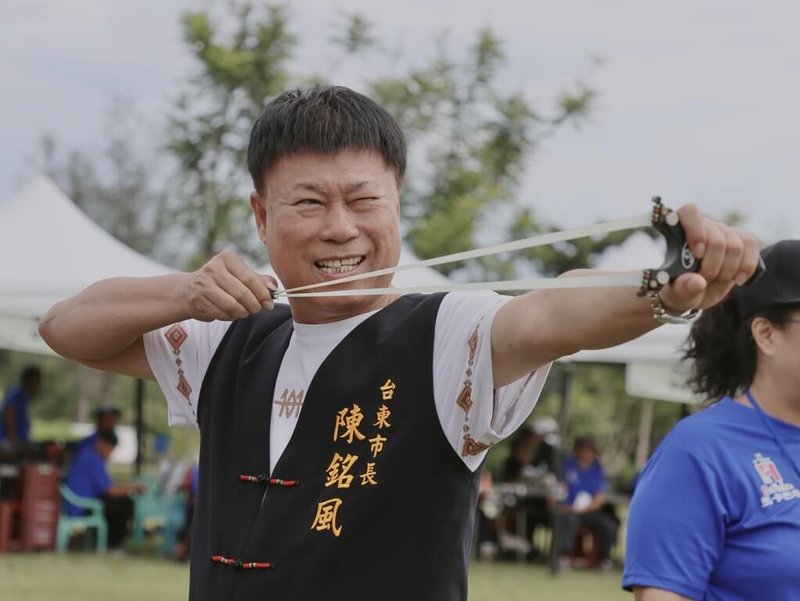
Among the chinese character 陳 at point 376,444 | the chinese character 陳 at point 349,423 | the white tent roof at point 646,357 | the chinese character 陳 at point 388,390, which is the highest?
the white tent roof at point 646,357

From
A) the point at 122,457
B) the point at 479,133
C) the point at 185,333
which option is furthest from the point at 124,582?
the point at 122,457

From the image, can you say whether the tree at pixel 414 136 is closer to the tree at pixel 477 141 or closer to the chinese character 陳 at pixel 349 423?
the tree at pixel 477 141

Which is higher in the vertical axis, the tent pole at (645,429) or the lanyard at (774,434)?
the tent pole at (645,429)

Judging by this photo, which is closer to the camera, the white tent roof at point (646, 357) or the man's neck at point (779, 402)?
the man's neck at point (779, 402)

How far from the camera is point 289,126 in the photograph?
95.5 inches

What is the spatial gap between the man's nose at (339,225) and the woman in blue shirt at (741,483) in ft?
2.87

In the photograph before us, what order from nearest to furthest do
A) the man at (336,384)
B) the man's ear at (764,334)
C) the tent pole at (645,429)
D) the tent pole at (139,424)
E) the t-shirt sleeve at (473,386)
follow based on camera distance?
the t-shirt sleeve at (473,386) → the man at (336,384) → the man's ear at (764,334) → the tent pole at (139,424) → the tent pole at (645,429)

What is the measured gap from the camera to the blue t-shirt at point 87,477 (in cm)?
1301

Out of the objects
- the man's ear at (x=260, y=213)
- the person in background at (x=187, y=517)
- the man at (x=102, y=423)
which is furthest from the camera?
the man at (x=102, y=423)

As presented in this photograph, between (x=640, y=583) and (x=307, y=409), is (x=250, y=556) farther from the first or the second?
(x=640, y=583)

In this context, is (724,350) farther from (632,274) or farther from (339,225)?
(632,274)

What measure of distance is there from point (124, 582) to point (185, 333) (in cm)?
874

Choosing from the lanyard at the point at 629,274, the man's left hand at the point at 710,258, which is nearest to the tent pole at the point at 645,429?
the lanyard at the point at 629,274

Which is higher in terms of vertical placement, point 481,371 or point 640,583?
point 481,371
